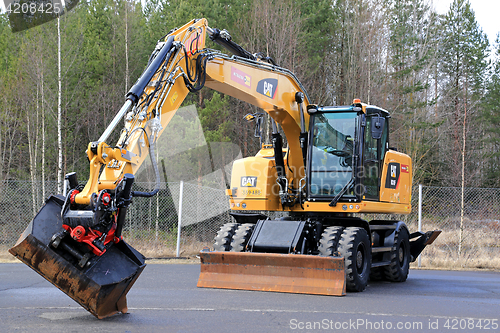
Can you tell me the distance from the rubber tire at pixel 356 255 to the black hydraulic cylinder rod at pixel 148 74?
4.22 metres

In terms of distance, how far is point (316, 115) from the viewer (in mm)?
9836

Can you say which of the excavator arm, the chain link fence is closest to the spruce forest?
the chain link fence

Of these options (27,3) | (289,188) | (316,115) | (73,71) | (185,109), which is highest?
(27,3)

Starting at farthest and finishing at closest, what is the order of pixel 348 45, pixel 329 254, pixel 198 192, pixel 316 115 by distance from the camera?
pixel 348 45
pixel 198 192
pixel 316 115
pixel 329 254

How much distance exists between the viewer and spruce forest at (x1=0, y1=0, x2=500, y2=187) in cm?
2205

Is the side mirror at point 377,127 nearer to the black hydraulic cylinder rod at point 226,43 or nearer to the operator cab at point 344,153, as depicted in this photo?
the operator cab at point 344,153

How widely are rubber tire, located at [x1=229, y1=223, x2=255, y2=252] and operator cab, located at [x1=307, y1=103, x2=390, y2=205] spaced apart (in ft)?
4.34

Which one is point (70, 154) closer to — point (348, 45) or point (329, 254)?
point (348, 45)

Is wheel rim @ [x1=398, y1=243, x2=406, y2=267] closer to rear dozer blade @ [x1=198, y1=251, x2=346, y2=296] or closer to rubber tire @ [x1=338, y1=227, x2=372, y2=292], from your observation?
rubber tire @ [x1=338, y1=227, x2=372, y2=292]

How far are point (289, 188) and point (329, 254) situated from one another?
80.1 inches

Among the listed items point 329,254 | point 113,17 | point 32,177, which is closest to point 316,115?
point 329,254

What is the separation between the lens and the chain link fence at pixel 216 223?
48.3ft

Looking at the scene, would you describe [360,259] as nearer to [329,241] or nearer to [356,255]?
[356,255]

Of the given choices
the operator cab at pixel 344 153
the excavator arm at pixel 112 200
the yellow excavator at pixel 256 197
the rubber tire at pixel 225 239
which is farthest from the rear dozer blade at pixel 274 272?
the excavator arm at pixel 112 200
